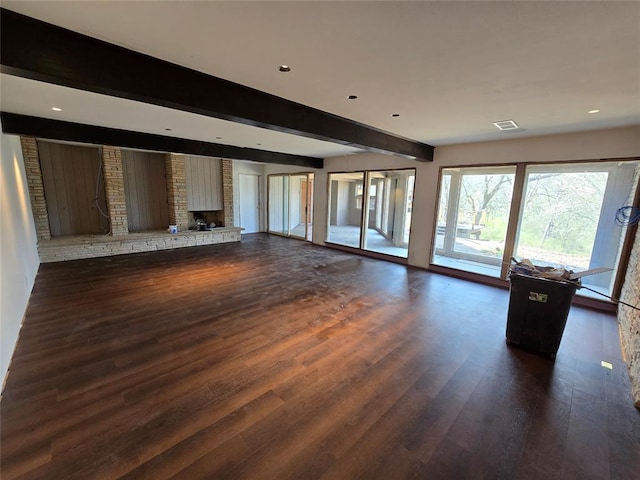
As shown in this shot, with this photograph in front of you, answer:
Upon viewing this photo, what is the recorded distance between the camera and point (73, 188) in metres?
6.32

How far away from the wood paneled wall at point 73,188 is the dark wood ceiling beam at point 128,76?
18.6 feet

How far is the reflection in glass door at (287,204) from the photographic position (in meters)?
9.83

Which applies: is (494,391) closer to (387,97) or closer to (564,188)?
(387,97)

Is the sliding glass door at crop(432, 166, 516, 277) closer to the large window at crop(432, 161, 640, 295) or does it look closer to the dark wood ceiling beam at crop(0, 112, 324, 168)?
the large window at crop(432, 161, 640, 295)

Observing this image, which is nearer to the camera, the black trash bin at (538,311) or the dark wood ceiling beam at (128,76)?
the dark wood ceiling beam at (128,76)

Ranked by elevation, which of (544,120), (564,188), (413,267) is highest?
(544,120)

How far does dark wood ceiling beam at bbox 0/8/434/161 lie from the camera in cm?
176

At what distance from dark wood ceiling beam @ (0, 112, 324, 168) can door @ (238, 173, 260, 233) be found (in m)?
2.99

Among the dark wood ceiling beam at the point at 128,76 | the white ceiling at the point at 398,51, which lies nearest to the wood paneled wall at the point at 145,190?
the white ceiling at the point at 398,51

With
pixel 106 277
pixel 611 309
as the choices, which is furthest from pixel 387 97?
pixel 106 277

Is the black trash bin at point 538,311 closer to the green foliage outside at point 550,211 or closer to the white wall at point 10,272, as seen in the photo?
the green foliage outside at point 550,211

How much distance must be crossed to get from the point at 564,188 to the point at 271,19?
18.6ft

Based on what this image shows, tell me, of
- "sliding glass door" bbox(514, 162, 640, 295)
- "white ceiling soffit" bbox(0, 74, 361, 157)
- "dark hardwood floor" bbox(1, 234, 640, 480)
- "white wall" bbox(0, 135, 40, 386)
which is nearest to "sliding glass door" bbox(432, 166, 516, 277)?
"sliding glass door" bbox(514, 162, 640, 295)

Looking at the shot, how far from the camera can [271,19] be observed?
1623 millimetres
